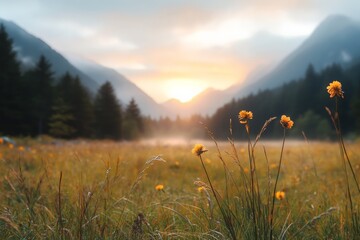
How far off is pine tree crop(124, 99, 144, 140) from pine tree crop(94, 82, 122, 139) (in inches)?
160

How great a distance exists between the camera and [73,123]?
39844 millimetres

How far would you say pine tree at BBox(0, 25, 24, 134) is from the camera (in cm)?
3166

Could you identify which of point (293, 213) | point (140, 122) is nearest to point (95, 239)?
point (293, 213)

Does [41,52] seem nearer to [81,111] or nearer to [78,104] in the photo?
[78,104]

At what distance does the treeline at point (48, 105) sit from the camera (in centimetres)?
3256

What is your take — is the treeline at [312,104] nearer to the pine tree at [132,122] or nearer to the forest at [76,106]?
the forest at [76,106]

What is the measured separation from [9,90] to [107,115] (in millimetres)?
14455

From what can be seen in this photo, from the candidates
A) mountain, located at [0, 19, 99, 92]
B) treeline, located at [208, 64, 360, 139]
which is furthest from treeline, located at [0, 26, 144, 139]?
treeline, located at [208, 64, 360, 139]

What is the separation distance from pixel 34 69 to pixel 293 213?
134 feet

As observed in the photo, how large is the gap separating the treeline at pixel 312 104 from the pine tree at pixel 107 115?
1478 cm

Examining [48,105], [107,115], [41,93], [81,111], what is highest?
[41,93]

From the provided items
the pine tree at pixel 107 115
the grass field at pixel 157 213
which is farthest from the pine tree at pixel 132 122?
the grass field at pixel 157 213

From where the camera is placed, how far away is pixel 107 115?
1780 inches

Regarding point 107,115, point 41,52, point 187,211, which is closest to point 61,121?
point 41,52
